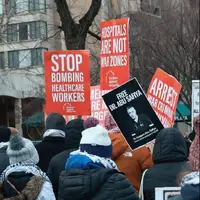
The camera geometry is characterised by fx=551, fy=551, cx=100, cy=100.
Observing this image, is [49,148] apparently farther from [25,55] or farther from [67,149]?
[25,55]

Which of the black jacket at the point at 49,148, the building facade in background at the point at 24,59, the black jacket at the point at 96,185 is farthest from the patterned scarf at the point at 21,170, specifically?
the building facade in background at the point at 24,59

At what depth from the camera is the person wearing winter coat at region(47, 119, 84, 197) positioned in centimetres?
551

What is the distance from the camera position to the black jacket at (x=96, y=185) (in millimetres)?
3721

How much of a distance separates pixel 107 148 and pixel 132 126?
5.78ft

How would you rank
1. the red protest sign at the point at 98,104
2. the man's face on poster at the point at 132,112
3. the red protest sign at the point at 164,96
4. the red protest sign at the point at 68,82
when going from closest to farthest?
the man's face on poster at the point at 132,112, the red protest sign at the point at 164,96, the red protest sign at the point at 68,82, the red protest sign at the point at 98,104

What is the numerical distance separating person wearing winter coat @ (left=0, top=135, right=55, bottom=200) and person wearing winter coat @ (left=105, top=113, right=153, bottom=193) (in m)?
1.40

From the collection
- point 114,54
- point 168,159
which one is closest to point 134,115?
point 168,159

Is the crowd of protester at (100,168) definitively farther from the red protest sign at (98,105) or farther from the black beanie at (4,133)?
the red protest sign at (98,105)

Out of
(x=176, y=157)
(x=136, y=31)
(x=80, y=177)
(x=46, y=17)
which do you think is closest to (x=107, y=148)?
(x=80, y=177)

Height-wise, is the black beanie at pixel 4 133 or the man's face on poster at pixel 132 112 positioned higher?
the man's face on poster at pixel 132 112

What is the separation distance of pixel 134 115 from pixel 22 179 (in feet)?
6.39

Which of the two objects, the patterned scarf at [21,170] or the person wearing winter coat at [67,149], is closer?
the patterned scarf at [21,170]

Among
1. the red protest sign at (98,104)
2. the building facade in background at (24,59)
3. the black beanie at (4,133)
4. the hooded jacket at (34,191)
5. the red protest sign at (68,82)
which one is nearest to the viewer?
the hooded jacket at (34,191)

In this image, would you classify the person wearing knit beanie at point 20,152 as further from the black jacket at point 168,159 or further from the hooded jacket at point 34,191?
the black jacket at point 168,159
